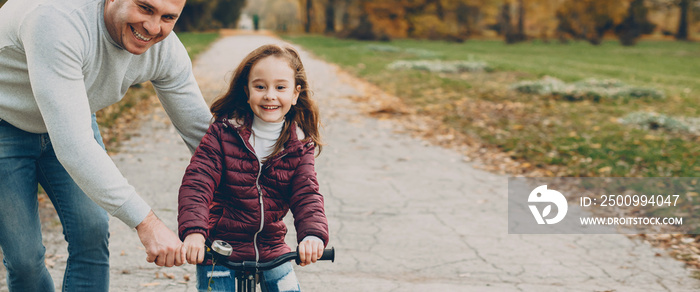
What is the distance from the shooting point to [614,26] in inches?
1614

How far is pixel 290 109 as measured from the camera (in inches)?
102

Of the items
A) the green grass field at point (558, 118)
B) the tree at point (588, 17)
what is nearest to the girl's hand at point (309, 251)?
the green grass field at point (558, 118)

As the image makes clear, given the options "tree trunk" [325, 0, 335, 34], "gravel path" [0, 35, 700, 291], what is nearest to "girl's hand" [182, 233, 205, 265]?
"gravel path" [0, 35, 700, 291]

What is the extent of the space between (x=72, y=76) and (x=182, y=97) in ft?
2.10

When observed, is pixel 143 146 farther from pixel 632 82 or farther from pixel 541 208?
pixel 632 82

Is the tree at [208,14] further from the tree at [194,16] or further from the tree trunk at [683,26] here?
the tree trunk at [683,26]

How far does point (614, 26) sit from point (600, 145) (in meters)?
36.7

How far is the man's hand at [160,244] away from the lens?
6.86ft

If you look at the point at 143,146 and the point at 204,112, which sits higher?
the point at 204,112

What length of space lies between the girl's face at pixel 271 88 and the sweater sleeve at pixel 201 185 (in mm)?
203

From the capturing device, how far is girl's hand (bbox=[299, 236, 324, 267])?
209 cm

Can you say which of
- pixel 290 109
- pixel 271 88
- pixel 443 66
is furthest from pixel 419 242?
pixel 443 66

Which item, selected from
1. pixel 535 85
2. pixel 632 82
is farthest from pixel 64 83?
pixel 632 82

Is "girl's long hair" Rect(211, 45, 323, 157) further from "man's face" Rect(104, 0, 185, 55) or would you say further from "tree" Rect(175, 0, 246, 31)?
"tree" Rect(175, 0, 246, 31)
